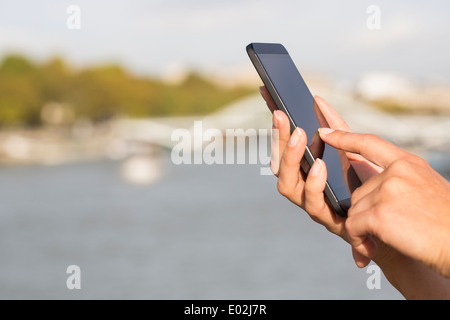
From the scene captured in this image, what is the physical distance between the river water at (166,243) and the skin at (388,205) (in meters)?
11.2

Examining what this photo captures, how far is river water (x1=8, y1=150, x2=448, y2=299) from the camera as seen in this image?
44.5ft

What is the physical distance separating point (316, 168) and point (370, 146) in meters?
0.15

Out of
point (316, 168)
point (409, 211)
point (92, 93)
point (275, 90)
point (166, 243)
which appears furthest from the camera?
point (92, 93)

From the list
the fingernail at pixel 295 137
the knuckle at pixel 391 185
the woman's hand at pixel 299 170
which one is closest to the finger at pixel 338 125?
the woman's hand at pixel 299 170

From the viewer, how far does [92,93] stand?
1428 inches

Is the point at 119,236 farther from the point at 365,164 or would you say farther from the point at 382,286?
the point at 365,164

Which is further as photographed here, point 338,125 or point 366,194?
point 338,125

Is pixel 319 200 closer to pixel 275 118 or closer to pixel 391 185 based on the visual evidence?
pixel 275 118

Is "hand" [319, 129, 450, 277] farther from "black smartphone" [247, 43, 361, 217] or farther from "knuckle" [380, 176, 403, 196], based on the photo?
"black smartphone" [247, 43, 361, 217]

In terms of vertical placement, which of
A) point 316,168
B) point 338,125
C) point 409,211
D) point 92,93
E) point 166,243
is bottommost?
point 409,211

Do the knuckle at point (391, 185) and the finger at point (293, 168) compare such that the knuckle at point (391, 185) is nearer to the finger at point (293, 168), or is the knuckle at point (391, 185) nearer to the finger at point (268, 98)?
the finger at point (293, 168)

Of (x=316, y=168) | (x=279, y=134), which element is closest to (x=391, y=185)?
(x=316, y=168)

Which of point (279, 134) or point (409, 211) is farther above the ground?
point (279, 134)
